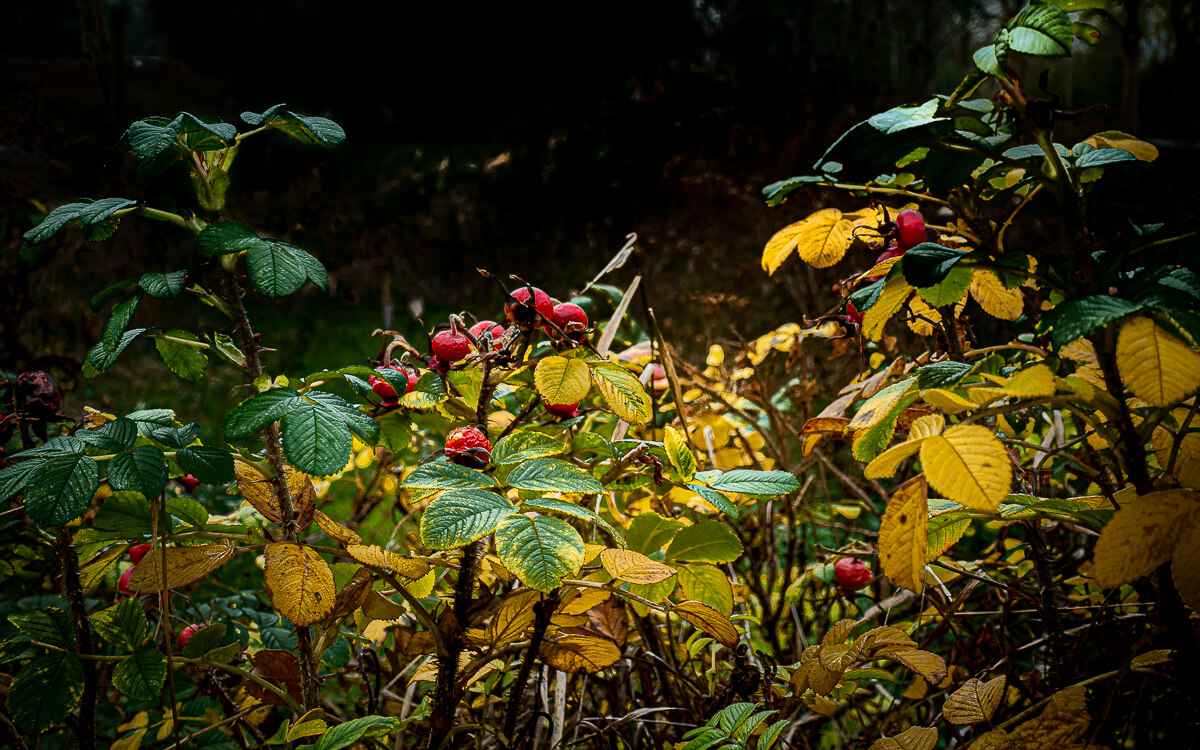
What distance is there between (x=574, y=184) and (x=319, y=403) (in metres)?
4.27

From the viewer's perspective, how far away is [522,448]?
0.60 metres

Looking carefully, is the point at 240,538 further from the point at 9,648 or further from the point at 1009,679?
the point at 1009,679

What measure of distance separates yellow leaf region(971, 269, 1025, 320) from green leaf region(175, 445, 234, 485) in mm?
743

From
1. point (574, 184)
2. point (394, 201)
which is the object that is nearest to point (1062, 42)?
point (574, 184)

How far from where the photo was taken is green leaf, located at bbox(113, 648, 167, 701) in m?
0.63

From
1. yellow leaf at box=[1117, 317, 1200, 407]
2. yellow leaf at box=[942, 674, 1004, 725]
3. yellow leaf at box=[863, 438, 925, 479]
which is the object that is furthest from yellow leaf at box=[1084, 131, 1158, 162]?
yellow leaf at box=[942, 674, 1004, 725]

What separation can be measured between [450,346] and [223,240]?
220 mm

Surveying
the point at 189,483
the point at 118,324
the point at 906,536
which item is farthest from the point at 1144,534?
the point at 189,483

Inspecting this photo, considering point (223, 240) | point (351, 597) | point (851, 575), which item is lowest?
point (851, 575)

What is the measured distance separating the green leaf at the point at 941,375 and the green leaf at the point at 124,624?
0.71 meters

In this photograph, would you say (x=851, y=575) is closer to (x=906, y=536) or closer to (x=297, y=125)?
(x=906, y=536)

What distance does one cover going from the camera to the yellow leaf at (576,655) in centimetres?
66

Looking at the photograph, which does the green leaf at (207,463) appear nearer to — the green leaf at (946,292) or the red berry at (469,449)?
the red berry at (469,449)

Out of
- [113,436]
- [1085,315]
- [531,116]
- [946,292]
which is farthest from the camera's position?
[531,116]
